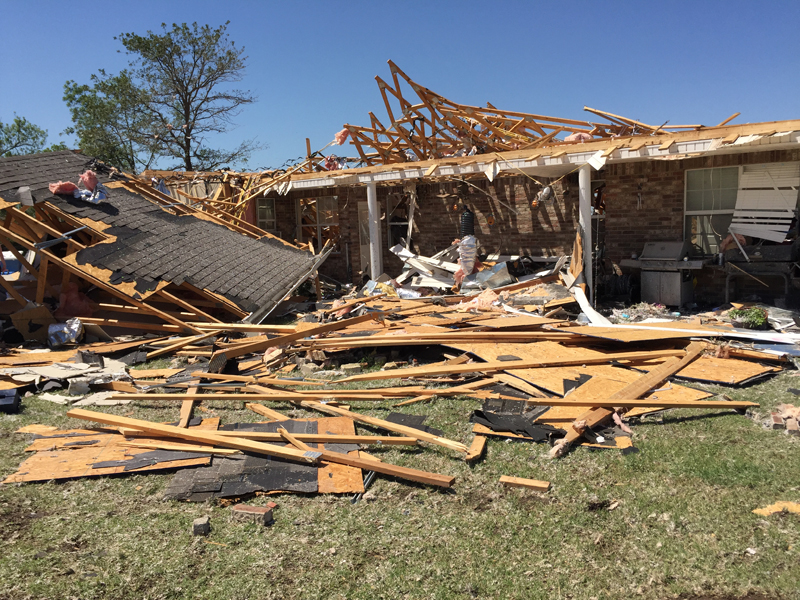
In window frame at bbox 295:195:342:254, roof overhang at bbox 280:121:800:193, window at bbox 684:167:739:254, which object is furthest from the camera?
window frame at bbox 295:195:342:254

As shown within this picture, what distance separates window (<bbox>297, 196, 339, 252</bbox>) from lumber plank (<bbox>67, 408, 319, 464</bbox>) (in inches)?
484

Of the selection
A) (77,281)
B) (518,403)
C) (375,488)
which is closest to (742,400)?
(518,403)

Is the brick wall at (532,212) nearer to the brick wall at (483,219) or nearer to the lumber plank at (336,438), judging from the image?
the brick wall at (483,219)

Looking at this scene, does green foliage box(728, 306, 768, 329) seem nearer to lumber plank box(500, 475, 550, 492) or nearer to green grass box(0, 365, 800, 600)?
green grass box(0, 365, 800, 600)

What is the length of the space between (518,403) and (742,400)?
2.33 metres

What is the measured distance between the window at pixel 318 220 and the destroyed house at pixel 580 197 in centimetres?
54

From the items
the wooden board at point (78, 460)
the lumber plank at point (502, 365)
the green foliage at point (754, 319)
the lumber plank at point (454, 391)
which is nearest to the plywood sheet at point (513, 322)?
the lumber plank at point (502, 365)

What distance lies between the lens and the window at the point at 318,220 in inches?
721

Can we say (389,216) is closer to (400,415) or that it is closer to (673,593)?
(400,415)

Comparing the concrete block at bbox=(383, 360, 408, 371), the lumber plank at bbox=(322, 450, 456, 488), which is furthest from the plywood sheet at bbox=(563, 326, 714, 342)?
the lumber plank at bbox=(322, 450, 456, 488)

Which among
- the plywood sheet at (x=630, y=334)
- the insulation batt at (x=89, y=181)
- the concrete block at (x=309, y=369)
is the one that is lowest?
the concrete block at (x=309, y=369)

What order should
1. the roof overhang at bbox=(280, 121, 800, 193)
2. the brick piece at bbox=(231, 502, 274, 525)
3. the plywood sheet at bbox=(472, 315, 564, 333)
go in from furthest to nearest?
the roof overhang at bbox=(280, 121, 800, 193), the plywood sheet at bbox=(472, 315, 564, 333), the brick piece at bbox=(231, 502, 274, 525)

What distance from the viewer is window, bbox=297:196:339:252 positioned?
1831 cm

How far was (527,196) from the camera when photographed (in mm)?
13898
